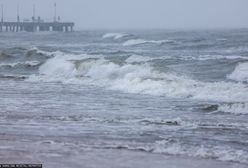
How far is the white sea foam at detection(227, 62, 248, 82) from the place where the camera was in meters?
21.7

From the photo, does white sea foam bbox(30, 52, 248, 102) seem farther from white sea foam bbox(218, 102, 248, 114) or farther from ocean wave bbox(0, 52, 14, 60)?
ocean wave bbox(0, 52, 14, 60)

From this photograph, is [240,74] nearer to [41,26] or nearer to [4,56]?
[4,56]

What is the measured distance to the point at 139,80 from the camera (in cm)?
2006

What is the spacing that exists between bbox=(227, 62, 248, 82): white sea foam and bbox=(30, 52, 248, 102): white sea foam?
2.15 m

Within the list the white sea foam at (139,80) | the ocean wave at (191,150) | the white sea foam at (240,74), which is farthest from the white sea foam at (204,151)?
the white sea foam at (240,74)

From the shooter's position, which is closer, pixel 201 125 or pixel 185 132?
pixel 185 132

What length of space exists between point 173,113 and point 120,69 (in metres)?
11.9

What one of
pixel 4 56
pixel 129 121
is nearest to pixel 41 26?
pixel 4 56

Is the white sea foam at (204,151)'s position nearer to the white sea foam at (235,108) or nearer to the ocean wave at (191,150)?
the ocean wave at (191,150)

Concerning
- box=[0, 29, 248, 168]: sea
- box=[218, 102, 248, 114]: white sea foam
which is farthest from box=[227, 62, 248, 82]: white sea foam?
box=[218, 102, 248, 114]: white sea foam

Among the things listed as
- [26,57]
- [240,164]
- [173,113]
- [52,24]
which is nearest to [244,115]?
[173,113]

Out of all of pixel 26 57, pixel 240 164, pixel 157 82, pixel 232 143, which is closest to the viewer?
pixel 240 164

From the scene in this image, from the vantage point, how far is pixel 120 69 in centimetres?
2452

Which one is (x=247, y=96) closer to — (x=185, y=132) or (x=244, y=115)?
(x=244, y=115)
